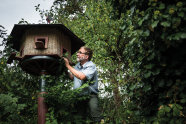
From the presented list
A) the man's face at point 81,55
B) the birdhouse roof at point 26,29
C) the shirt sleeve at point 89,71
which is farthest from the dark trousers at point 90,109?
the birdhouse roof at point 26,29

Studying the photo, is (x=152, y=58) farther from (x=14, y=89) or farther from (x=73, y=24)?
(x=73, y=24)

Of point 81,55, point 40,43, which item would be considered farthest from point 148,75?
point 40,43

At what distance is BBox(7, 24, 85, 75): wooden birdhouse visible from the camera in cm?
397

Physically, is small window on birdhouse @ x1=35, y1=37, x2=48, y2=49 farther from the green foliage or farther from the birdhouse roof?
the green foliage

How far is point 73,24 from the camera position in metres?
8.70

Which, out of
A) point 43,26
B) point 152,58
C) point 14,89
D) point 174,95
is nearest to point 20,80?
point 14,89

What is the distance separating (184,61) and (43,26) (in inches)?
111

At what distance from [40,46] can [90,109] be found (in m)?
1.68

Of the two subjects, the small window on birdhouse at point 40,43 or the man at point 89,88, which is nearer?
the man at point 89,88

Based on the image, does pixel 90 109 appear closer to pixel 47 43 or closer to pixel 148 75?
pixel 148 75

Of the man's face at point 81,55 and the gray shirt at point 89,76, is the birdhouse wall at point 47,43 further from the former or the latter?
the gray shirt at point 89,76

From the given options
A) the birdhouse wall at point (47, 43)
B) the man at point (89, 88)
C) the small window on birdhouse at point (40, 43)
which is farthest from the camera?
the birdhouse wall at point (47, 43)

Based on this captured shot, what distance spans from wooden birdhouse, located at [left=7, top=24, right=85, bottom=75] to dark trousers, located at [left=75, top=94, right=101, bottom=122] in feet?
3.94

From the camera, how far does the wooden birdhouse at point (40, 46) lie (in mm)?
3971
